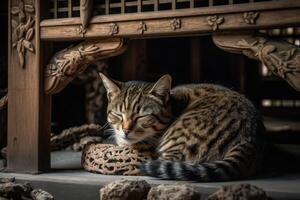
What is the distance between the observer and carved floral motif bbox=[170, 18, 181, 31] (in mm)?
3668

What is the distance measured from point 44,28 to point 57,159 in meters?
1.42

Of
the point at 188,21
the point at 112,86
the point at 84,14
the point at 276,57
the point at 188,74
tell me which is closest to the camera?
the point at 276,57

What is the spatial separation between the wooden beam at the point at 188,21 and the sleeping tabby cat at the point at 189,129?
0.44 m

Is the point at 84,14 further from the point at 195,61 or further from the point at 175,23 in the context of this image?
the point at 195,61

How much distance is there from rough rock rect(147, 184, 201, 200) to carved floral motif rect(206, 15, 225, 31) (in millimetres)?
1148

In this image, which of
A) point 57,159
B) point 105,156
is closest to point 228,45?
point 105,156

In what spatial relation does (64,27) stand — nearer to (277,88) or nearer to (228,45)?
(228,45)

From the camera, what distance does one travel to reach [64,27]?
4.12m

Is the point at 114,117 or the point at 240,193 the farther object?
the point at 114,117

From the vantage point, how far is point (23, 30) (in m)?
4.25

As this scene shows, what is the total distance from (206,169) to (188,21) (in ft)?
3.38

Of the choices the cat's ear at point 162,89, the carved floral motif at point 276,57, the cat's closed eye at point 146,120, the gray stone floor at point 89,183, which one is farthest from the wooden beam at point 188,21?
the gray stone floor at point 89,183

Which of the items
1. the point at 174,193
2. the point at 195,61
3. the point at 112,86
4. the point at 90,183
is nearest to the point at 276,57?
the point at 174,193

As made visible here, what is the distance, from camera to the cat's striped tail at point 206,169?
11.5 feet
